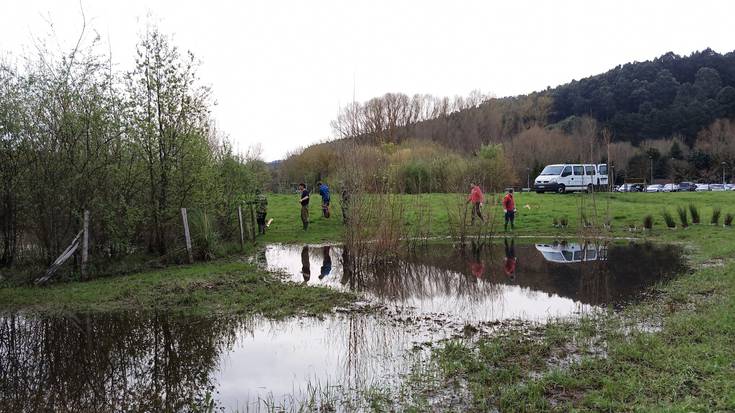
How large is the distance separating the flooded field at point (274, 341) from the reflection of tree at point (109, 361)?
0.05ft

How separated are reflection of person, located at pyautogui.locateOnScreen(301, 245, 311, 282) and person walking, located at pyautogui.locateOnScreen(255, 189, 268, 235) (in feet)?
7.01

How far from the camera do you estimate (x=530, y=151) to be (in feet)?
181

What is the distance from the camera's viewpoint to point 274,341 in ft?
22.9

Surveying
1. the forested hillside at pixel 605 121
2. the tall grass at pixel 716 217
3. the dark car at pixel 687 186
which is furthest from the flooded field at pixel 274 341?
the dark car at pixel 687 186

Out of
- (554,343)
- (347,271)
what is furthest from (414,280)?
(554,343)

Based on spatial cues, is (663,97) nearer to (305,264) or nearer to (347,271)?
(305,264)

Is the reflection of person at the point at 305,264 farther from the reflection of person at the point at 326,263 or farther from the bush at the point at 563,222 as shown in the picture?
the bush at the point at 563,222

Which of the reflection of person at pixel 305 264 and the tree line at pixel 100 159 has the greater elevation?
the tree line at pixel 100 159

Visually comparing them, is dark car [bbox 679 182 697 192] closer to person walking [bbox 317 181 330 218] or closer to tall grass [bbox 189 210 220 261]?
person walking [bbox 317 181 330 218]

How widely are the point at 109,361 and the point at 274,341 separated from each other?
78.8 inches

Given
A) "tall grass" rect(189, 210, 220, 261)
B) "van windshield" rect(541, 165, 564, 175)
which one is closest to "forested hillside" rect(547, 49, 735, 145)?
"van windshield" rect(541, 165, 564, 175)

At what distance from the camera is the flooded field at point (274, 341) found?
5.34 meters

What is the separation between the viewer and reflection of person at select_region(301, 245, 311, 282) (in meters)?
11.7

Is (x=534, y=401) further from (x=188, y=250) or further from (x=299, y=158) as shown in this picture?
(x=299, y=158)
